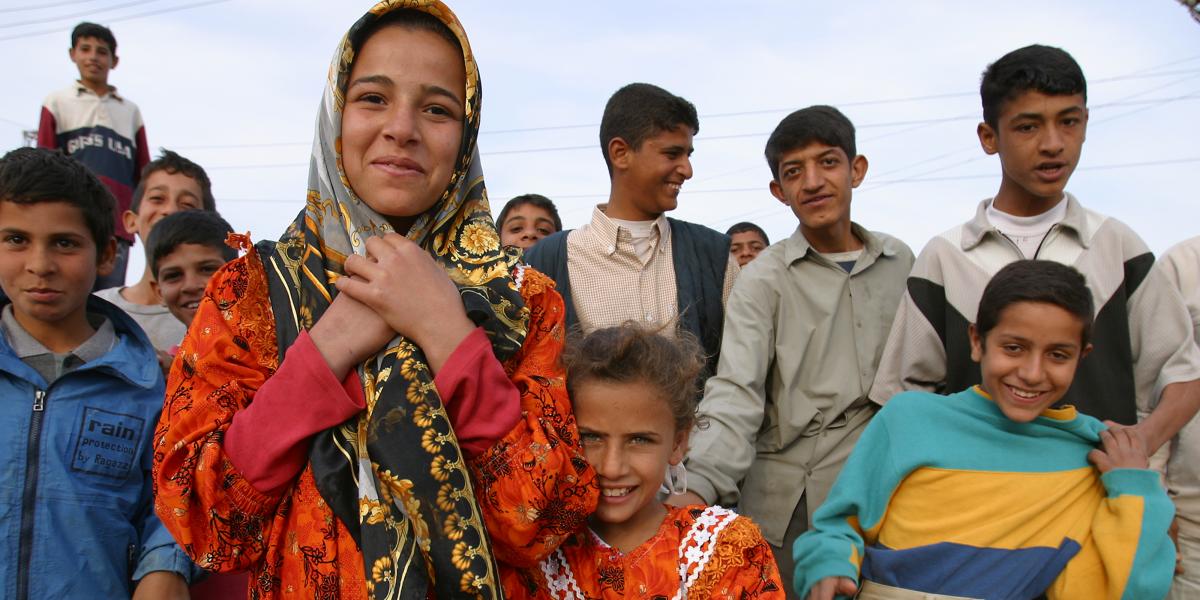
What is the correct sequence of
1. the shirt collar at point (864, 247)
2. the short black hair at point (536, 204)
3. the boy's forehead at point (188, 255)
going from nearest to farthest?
1. the shirt collar at point (864, 247)
2. the boy's forehead at point (188, 255)
3. the short black hair at point (536, 204)

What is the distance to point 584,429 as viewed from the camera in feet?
6.87

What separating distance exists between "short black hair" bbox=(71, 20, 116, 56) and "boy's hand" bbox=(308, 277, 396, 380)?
6.21m

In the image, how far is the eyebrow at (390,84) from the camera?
1.80 metres

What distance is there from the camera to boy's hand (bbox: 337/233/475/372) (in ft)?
5.31

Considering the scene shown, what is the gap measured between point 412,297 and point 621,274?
2.28 m

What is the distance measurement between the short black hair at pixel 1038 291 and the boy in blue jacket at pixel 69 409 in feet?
7.54

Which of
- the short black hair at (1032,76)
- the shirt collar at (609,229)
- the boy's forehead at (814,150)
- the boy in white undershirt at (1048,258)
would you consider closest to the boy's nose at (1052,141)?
the boy in white undershirt at (1048,258)

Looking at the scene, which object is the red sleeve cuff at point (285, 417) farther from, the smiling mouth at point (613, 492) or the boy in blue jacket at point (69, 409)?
the boy in blue jacket at point (69, 409)

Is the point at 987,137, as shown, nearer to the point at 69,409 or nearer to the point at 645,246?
the point at 645,246

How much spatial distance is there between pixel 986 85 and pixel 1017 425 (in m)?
1.37

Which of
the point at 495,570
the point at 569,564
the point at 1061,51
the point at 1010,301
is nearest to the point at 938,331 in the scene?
the point at 1010,301

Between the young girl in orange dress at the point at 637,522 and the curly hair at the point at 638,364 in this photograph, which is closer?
the young girl in orange dress at the point at 637,522

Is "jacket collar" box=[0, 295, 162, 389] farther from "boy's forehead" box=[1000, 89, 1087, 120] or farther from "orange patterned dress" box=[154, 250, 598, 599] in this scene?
"boy's forehead" box=[1000, 89, 1087, 120]

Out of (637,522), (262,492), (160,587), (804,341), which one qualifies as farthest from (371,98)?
(804,341)
